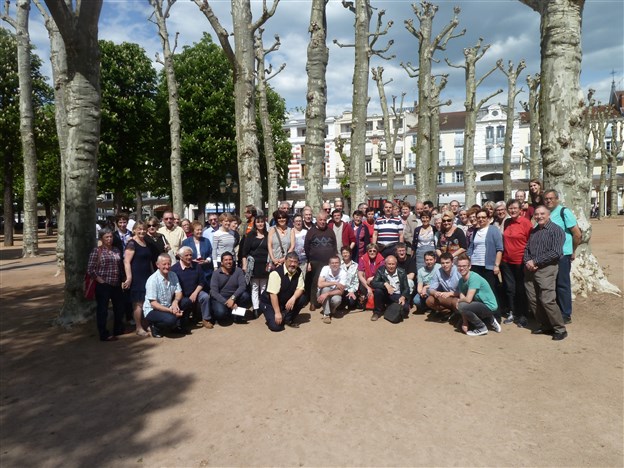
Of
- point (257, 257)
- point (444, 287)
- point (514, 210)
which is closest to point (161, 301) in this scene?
point (257, 257)

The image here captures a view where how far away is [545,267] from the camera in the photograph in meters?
6.13

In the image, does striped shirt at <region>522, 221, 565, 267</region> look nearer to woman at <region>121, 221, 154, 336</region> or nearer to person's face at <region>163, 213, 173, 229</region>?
woman at <region>121, 221, 154, 336</region>

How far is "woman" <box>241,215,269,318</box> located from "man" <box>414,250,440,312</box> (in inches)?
102

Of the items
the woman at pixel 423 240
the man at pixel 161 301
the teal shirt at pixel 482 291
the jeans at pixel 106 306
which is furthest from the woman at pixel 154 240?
the teal shirt at pixel 482 291

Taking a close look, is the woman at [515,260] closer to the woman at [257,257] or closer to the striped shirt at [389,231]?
the striped shirt at [389,231]

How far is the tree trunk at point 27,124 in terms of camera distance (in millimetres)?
16312

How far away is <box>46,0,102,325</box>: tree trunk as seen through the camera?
753 cm

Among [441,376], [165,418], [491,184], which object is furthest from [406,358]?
[491,184]

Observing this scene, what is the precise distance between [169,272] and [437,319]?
170 inches

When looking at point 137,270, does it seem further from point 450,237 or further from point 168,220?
point 450,237

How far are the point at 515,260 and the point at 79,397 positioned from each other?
600cm

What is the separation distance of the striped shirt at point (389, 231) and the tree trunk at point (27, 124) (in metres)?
15.4

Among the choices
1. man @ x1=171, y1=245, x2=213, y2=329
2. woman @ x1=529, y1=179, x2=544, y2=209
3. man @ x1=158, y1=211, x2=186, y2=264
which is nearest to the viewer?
woman @ x1=529, y1=179, x2=544, y2=209

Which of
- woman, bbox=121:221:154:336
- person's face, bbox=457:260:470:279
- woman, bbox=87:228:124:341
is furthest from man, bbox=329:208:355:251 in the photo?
woman, bbox=87:228:124:341
